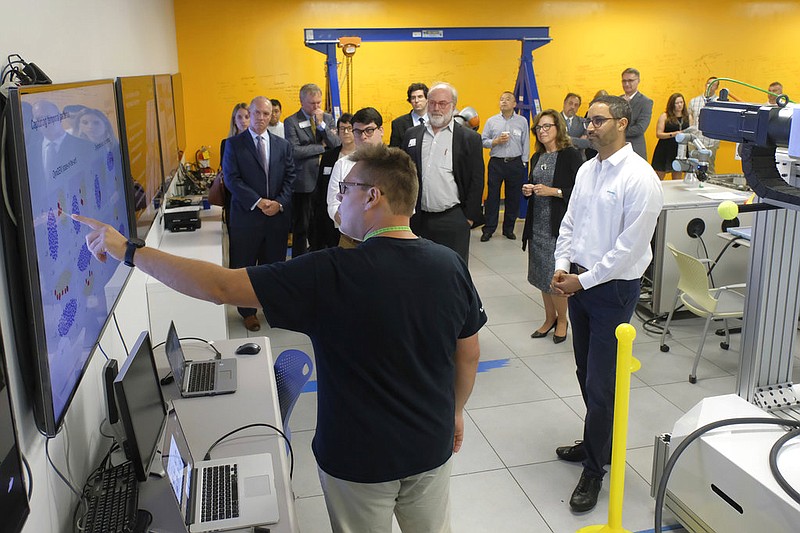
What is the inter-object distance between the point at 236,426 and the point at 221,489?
43 cm

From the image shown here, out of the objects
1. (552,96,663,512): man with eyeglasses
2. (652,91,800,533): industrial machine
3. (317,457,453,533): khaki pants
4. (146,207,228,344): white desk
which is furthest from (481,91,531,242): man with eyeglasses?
(317,457,453,533): khaki pants

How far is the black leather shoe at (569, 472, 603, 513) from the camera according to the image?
316 cm

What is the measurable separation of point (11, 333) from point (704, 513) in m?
2.48

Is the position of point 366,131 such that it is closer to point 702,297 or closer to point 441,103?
point 441,103

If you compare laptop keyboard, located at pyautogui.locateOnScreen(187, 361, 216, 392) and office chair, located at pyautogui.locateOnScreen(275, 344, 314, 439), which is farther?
office chair, located at pyautogui.locateOnScreen(275, 344, 314, 439)

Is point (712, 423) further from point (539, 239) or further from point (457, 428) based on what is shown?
point (539, 239)

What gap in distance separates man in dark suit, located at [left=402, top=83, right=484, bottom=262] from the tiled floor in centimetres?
98

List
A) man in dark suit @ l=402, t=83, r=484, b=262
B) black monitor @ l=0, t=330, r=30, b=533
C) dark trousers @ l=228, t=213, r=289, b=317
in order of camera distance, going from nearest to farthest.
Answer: black monitor @ l=0, t=330, r=30, b=533 → man in dark suit @ l=402, t=83, r=484, b=262 → dark trousers @ l=228, t=213, r=289, b=317

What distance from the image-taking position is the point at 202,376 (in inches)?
114

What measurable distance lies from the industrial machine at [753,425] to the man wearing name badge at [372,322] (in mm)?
923

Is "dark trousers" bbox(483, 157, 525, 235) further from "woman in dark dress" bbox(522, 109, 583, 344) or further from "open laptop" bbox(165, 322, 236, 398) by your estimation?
"open laptop" bbox(165, 322, 236, 398)

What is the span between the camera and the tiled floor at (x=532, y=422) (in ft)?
10.4

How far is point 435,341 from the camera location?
1949 mm

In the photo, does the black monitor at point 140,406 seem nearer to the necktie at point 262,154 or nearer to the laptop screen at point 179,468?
the laptop screen at point 179,468
